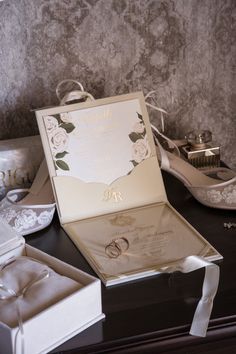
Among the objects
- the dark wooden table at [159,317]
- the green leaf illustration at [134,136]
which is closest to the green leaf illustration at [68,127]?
the green leaf illustration at [134,136]

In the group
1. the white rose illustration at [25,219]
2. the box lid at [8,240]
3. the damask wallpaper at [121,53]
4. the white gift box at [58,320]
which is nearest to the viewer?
the white gift box at [58,320]

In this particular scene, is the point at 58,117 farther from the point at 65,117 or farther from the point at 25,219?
the point at 25,219

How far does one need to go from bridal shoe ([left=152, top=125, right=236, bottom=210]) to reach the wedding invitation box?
0.17 feet

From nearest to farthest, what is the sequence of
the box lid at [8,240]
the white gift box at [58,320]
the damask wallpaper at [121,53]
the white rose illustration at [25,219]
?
the white gift box at [58,320] < the box lid at [8,240] < the white rose illustration at [25,219] < the damask wallpaper at [121,53]

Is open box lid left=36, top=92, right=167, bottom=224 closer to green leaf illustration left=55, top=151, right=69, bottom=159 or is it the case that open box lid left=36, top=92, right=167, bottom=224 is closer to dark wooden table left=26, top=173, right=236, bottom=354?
green leaf illustration left=55, top=151, right=69, bottom=159

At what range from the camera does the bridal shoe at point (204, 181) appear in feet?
3.15

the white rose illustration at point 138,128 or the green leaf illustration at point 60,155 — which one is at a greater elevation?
the white rose illustration at point 138,128

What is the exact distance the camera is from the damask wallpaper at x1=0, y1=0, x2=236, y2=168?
104 centimetres

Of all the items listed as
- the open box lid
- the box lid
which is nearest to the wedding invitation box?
the open box lid

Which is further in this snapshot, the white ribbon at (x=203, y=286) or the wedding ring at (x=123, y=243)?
the wedding ring at (x=123, y=243)

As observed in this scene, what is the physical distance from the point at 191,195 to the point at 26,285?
0.41 metres

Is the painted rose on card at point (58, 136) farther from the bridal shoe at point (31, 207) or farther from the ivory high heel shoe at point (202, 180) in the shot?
the ivory high heel shoe at point (202, 180)

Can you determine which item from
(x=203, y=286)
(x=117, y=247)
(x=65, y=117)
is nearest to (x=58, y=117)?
(x=65, y=117)

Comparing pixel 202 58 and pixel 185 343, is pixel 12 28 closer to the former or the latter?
pixel 202 58
